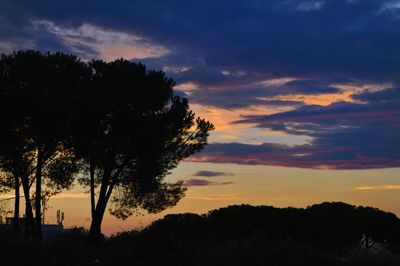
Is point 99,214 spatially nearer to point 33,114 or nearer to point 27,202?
point 27,202

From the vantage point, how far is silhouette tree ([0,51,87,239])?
3306 centimetres

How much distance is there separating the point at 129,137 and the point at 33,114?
17.5ft

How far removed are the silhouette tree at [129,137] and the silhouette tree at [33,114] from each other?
1115 mm

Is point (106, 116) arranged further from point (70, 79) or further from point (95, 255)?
point (95, 255)

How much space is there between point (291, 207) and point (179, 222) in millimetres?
7577

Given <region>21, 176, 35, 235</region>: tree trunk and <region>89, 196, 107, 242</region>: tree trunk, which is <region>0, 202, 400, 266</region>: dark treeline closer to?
<region>89, 196, 107, 242</region>: tree trunk

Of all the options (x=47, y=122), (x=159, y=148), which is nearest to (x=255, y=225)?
(x=159, y=148)

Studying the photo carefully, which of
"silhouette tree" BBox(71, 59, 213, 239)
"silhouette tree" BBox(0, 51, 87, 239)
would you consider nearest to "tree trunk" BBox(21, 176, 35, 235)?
"silhouette tree" BBox(0, 51, 87, 239)

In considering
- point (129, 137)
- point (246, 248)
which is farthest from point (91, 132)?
point (246, 248)

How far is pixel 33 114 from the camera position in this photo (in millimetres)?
33219

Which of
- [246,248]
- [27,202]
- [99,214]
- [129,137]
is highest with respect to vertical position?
[129,137]

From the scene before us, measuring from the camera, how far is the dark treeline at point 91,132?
33.4m

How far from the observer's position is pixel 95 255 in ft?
64.5

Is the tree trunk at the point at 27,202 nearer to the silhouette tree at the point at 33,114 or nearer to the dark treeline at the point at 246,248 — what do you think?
the silhouette tree at the point at 33,114
